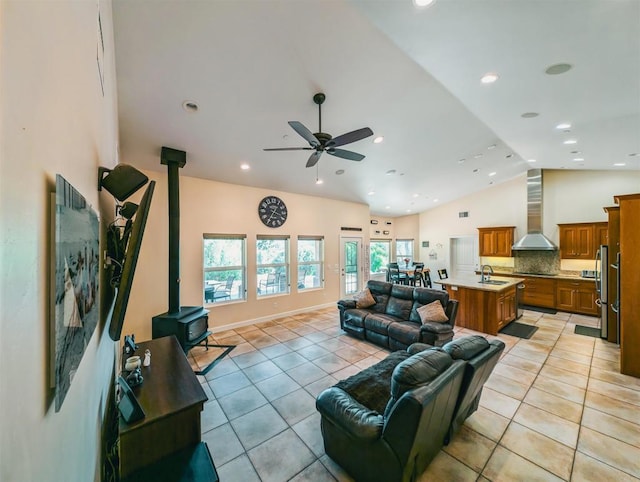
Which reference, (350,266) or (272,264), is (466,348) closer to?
(272,264)

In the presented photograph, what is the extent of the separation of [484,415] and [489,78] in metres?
3.67

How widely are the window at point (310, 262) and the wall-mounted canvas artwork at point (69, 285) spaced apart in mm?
5608

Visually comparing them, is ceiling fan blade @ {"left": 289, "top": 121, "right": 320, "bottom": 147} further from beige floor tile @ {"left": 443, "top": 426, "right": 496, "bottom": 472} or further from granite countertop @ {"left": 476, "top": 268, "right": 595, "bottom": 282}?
granite countertop @ {"left": 476, "top": 268, "right": 595, "bottom": 282}

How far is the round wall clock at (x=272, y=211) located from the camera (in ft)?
19.1

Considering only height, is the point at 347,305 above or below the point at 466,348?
below

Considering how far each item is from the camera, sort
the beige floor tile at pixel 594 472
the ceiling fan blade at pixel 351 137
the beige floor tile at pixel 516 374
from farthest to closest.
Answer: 1. the beige floor tile at pixel 516 374
2. the ceiling fan blade at pixel 351 137
3. the beige floor tile at pixel 594 472

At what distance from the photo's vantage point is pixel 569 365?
3746 mm

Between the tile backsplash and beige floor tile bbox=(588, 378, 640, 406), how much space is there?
15.3 ft

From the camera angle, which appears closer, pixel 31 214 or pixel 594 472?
pixel 31 214

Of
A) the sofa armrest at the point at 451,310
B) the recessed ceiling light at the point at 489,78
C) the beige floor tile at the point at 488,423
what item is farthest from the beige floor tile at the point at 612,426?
the recessed ceiling light at the point at 489,78

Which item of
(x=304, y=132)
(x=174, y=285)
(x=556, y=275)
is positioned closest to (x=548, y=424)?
(x=304, y=132)

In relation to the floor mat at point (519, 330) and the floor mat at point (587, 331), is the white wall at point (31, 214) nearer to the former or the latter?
the floor mat at point (519, 330)

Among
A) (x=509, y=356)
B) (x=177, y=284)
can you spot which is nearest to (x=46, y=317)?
(x=177, y=284)

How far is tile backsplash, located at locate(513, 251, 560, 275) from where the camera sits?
22.9 feet
